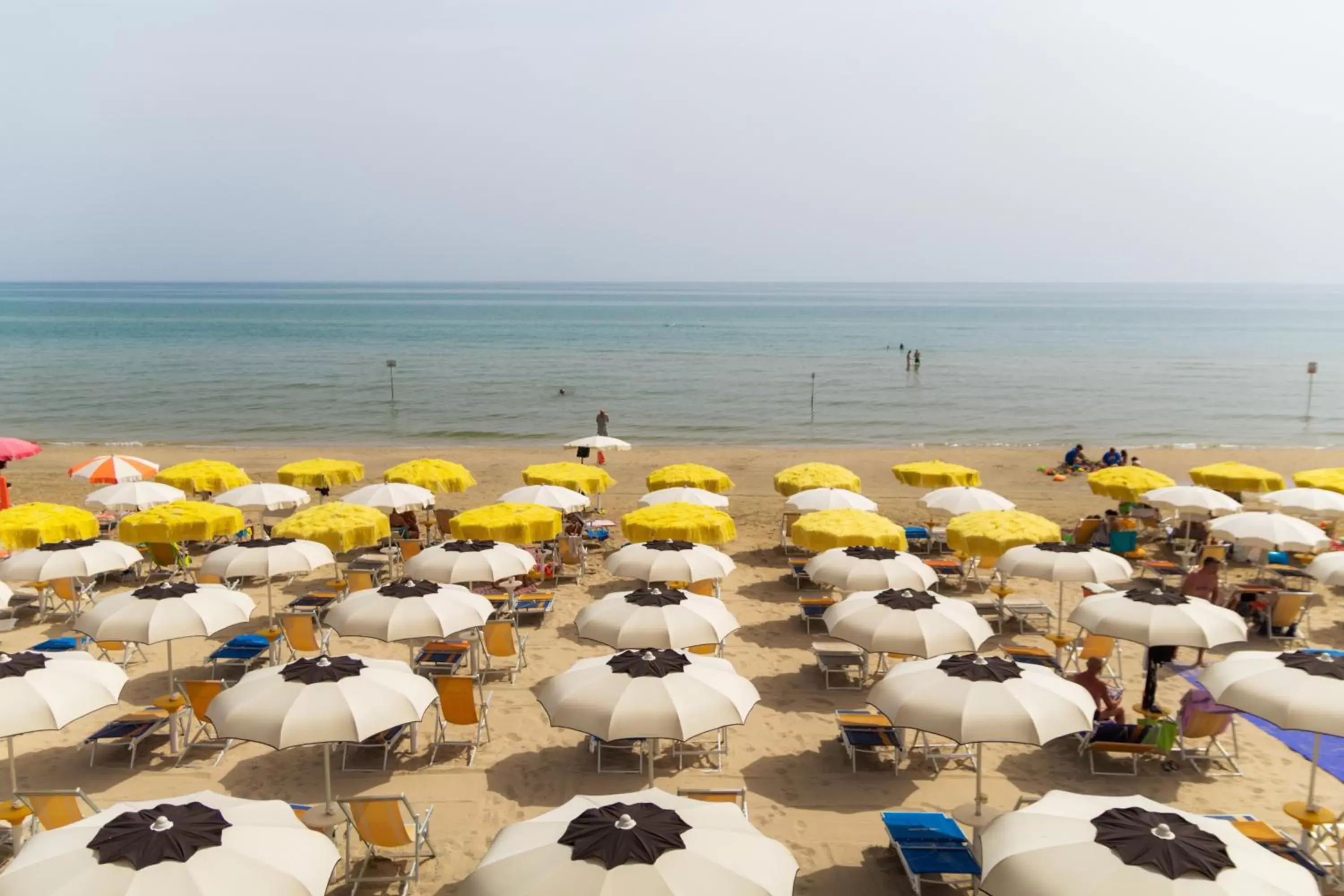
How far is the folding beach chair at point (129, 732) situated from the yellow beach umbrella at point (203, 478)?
314 inches

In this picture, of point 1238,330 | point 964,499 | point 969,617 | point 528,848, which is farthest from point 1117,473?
point 1238,330

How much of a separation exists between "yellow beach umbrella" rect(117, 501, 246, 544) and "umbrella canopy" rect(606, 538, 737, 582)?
549cm

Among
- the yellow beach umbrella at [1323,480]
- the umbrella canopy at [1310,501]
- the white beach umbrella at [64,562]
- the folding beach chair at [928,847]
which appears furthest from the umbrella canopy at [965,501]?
the white beach umbrella at [64,562]

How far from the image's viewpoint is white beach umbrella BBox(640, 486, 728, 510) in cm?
1398

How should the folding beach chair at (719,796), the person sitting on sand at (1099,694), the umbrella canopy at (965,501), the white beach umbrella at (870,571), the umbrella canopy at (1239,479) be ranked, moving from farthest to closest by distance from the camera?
1. the umbrella canopy at (1239,479)
2. the umbrella canopy at (965,501)
3. the white beach umbrella at (870,571)
4. the person sitting on sand at (1099,694)
5. the folding beach chair at (719,796)

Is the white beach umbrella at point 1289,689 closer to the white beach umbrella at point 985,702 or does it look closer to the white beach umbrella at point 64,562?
the white beach umbrella at point 985,702

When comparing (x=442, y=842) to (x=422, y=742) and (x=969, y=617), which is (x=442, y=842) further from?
(x=969, y=617)

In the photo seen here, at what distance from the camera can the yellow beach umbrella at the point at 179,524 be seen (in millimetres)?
11930

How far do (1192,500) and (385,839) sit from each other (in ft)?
40.9

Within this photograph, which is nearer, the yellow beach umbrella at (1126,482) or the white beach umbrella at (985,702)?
Result: the white beach umbrella at (985,702)

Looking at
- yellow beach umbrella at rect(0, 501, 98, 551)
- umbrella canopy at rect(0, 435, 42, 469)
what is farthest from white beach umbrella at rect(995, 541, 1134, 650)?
umbrella canopy at rect(0, 435, 42, 469)

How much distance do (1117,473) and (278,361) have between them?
204 ft

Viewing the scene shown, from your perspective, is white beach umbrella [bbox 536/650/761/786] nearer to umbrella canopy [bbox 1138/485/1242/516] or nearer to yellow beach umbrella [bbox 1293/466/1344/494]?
umbrella canopy [bbox 1138/485/1242/516]

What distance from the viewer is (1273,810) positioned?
7633mm
